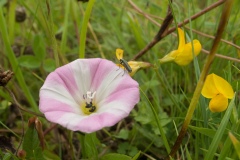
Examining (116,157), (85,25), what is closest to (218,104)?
(116,157)

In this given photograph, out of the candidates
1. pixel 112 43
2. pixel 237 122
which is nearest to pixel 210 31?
pixel 112 43

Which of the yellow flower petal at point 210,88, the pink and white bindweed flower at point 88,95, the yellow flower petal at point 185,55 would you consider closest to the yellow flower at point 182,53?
the yellow flower petal at point 185,55

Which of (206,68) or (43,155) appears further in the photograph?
(43,155)

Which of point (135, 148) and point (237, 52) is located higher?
point (237, 52)

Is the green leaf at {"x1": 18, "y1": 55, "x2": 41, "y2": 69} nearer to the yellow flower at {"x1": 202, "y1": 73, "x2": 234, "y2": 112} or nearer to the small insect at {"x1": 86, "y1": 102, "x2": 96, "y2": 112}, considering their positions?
the small insect at {"x1": 86, "y1": 102, "x2": 96, "y2": 112}

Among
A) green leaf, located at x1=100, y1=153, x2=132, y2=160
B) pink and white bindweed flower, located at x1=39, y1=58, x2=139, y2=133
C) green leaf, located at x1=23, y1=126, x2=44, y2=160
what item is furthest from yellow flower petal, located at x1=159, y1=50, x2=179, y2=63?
green leaf, located at x1=23, y1=126, x2=44, y2=160

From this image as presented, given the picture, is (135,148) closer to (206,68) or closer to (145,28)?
(206,68)

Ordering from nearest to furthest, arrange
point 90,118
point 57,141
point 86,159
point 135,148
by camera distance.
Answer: point 90,118 → point 86,159 → point 135,148 → point 57,141

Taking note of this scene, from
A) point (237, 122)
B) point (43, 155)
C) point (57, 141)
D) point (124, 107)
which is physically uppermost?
point (124, 107)
